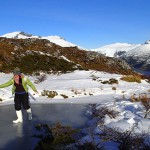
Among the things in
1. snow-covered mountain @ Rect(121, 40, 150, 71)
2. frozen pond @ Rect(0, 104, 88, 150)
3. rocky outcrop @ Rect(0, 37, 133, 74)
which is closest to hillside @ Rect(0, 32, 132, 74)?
rocky outcrop @ Rect(0, 37, 133, 74)

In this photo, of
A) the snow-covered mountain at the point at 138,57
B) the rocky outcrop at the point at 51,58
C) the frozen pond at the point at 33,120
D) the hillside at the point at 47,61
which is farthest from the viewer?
the snow-covered mountain at the point at 138,57

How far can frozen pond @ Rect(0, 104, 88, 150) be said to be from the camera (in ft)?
28.2

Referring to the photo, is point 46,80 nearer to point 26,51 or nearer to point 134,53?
point 26,51

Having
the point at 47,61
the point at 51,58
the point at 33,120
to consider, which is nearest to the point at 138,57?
the point at 51,58

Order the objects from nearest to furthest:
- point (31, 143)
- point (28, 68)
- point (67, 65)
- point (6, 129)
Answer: point (31, 143)
point (6, 129)
point (28, 68)
point (67, 65)

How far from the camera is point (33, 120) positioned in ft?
37.8

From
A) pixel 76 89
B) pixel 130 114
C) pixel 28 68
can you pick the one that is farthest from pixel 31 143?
pixel 28 68

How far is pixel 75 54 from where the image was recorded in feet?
120

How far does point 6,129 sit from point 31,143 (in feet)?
6.39

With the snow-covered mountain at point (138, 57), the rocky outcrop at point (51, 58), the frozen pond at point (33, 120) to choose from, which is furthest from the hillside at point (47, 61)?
the snow-covered mountain at point (138, 57)

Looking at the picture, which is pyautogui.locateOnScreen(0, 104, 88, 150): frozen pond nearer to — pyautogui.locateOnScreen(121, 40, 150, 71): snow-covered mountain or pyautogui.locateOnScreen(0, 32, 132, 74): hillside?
pyautogui.locateOnScreen(0, 32, 132, 74): hillside

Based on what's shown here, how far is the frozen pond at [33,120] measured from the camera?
8.59m

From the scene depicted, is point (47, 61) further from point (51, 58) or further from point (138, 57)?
point (138, 57)

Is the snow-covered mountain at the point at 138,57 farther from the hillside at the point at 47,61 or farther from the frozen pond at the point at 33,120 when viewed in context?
the frozen pond at the point at 33,120
